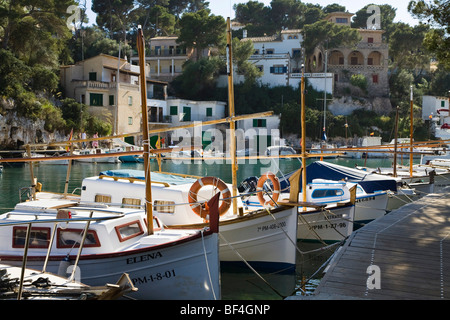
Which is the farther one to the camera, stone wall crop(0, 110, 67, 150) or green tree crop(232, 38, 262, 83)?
green tree crop(232, 38, 262, 83)

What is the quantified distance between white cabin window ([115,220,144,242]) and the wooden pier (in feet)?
14.4

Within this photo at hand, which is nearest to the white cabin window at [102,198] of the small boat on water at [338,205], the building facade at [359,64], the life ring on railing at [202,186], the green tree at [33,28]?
the life ring on railing at [202,186]

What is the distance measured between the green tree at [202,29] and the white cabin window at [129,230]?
57538mm

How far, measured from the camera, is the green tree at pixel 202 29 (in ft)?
216

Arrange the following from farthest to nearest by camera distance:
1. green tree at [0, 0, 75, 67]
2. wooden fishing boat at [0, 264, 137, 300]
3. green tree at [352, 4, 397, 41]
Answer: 1. green tree at [352, 4, 397, 41]
2. green tree at [0, 0, 75, 67]
3. wooden fishing boat at [0, 264, 137, 300]

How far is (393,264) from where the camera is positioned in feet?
31.6

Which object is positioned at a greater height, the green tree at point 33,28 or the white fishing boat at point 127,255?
the green tree at point 33,28

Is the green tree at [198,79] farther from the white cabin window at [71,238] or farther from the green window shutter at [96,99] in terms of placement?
the white cabin window at [71,238]

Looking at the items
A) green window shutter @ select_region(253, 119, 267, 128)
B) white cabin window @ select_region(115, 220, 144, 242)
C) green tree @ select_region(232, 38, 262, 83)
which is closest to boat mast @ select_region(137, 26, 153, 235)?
white cabin window @ select_region(115, 220, 144, 242)

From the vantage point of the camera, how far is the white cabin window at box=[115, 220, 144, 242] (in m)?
10.9

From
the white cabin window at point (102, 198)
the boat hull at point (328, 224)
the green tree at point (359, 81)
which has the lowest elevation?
the boat hull at point (328, 224)

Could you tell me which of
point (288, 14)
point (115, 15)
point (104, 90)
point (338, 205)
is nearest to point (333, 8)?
point (288, 14)

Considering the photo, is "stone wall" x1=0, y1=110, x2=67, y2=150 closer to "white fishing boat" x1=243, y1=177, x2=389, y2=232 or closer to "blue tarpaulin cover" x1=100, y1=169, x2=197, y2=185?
"blue tarpaulin cover" x1=100, y1=169, x2=197, y2=185
